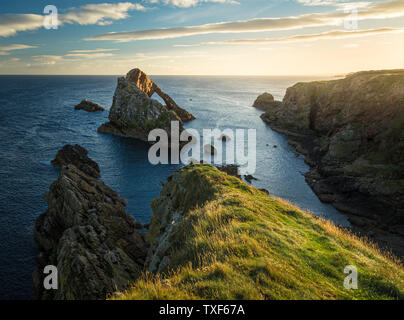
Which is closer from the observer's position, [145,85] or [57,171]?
[57,171]

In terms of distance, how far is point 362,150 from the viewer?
55812 mm

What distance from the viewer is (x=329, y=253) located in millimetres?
11078

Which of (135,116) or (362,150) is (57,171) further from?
(362,150)

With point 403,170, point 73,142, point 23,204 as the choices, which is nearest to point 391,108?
point 403,170

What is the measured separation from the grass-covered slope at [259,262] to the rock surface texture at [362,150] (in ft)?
96.1

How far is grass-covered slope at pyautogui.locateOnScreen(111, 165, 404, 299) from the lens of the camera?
7.04 meters

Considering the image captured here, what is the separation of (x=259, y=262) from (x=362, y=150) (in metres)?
60.9

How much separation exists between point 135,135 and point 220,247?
8003 cm

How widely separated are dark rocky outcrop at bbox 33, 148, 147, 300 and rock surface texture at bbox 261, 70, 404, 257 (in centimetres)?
3661

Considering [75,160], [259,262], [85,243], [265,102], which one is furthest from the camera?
[265,102]

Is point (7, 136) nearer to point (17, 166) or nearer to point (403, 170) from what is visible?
point (17, 166)

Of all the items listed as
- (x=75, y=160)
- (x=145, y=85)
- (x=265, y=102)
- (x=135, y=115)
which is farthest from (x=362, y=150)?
(x=265, y=102)
